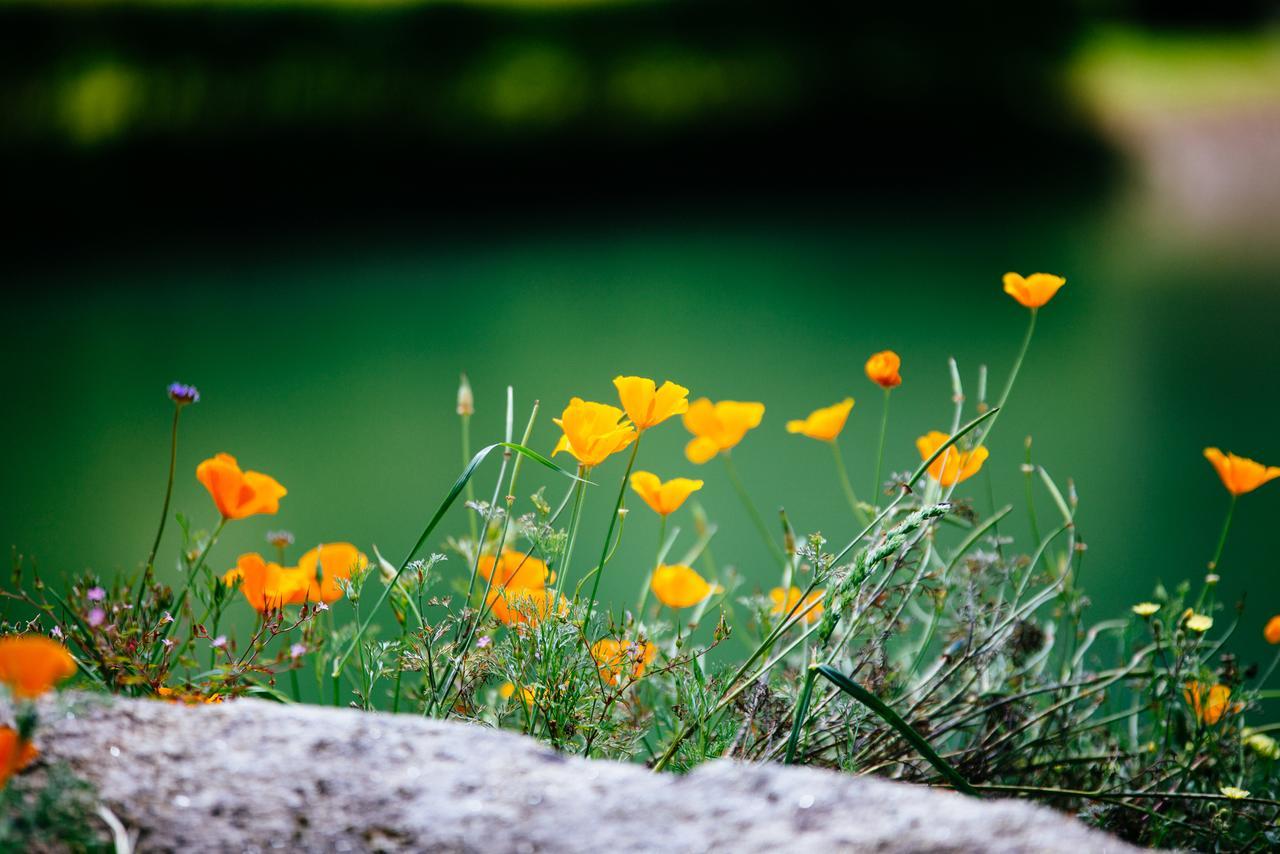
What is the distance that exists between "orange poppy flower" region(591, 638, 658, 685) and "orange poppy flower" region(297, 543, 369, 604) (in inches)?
6.0

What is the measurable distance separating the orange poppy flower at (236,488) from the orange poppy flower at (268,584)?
0.10ft

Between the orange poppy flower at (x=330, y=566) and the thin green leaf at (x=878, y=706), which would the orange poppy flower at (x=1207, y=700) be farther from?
the orange poppy flower at (x=330, y=566)

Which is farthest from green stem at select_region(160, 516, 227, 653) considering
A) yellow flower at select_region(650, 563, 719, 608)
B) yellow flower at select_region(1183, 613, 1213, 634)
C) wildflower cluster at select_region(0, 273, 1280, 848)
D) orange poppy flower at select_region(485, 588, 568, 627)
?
yellow flower at select_region(1183, 613, 1213, 634)

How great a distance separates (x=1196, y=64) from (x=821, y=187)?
3334mm

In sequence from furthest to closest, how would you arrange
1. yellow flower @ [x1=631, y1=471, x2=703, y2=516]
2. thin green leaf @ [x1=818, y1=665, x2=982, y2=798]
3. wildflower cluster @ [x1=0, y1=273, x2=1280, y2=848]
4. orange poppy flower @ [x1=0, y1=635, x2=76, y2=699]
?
yellow flower @ [x1=631, y1=471, x2=703, y2=516], wildflower cluster @ [x1=0, y1=273, x2=1280, y2=848], thin green leaf @ [x1=818, y1=665, x2=982, y2=798], orange poppy flower @ [x1=0, y1=635, x2=76, y2=699]

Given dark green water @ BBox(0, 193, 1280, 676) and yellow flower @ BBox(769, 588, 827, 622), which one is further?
dark green water @ BBox(0, 193, 1280, 676)

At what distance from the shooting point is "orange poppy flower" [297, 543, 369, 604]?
69 cm

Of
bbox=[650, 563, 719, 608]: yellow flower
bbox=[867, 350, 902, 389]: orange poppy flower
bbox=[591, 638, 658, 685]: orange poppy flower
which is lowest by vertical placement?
bbox=[591, 638, 658, 685]: orange poppy flower

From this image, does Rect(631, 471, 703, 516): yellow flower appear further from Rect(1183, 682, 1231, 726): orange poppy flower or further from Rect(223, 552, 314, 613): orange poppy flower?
Rect(1183, 682, 1231, 726): orange poppy flower

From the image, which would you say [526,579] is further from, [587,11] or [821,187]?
[587,11]

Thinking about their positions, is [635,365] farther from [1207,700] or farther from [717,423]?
[1207,700]

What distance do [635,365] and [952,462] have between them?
208 cm

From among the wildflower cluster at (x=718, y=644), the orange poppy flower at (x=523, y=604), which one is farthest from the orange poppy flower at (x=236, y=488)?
the orange poppy flower at (x=523, y=604)

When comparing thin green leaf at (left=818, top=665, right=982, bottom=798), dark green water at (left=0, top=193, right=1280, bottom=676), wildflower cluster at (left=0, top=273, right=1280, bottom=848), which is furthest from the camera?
dark green water at (left=0, top=193, right=1280, bottom=676)
